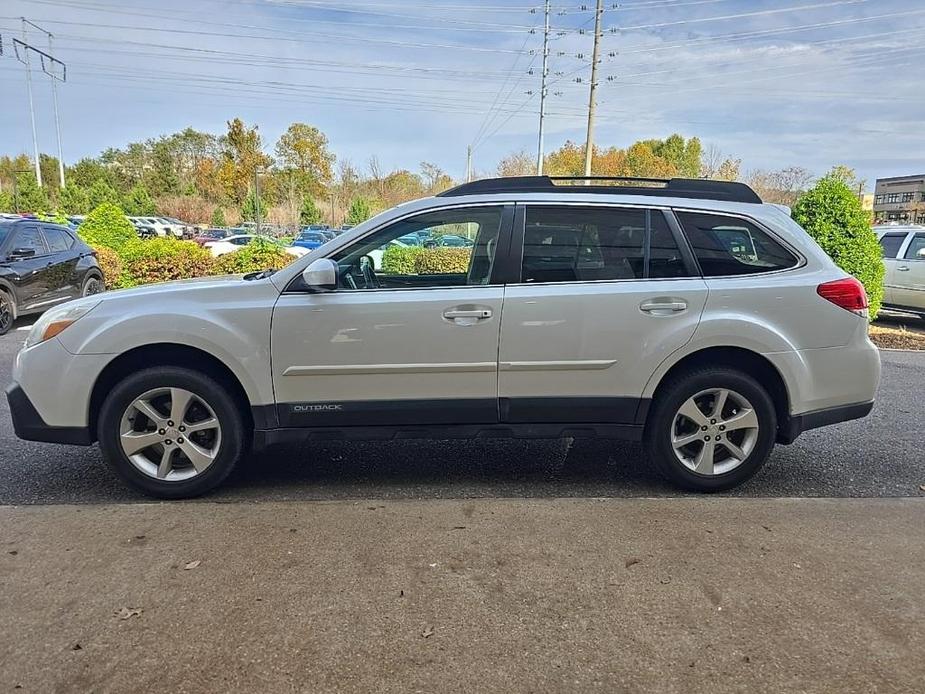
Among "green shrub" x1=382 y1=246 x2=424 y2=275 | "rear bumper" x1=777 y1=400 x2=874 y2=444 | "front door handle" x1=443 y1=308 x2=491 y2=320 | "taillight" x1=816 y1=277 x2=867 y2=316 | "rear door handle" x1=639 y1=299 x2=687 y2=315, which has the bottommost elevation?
"rear bumper" x1=777 y1=400 x2=874 y2=444

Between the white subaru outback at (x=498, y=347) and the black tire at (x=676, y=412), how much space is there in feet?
0.04

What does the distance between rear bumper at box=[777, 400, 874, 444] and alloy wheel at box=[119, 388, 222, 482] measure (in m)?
3.33

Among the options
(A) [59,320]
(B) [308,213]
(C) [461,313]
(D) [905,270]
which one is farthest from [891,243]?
(B) [308,213]

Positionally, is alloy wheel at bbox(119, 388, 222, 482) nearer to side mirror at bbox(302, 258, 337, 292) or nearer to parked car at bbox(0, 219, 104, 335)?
side mirror at bbox(302, 258, 337, 292)

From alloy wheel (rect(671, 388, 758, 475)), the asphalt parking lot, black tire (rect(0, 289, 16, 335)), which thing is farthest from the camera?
black tire (rect(0, 289, 16, 335))

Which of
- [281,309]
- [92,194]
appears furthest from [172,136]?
[281,309]

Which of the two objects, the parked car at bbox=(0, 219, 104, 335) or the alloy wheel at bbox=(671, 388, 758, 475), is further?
the parked car at bbox=(0, 219, 104, 335)

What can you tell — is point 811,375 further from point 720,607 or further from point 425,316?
point 425,316

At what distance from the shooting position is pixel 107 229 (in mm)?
15641

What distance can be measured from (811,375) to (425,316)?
2.28 m

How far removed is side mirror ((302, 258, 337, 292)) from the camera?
3.59 meters

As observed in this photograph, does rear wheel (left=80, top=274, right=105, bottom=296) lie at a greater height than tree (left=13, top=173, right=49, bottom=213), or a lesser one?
lesser

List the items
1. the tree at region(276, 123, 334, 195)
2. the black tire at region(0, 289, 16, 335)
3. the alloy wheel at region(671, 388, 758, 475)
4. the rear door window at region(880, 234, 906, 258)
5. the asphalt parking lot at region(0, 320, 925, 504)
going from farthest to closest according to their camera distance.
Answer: the tree at region(276, 123, 334, 195)
the rear door window at region(880, 234, 906, 258)
the black tire at region(0, 289, 16, 335)
the asphalt parking lot at region(0, 320, 925, 504)
the alloy wheel at region(671, 388, 758, 475)

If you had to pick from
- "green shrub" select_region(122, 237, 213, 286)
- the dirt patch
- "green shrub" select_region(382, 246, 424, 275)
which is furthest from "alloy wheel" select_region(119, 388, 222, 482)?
"green shrub" select_region(122, 237, 213, 286)
